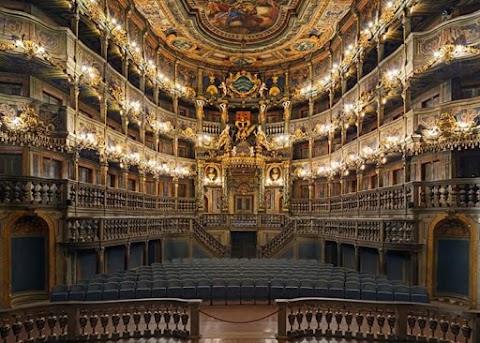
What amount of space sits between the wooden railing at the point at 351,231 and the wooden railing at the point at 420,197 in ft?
2.88

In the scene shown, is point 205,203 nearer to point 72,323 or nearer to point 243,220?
point 243,220

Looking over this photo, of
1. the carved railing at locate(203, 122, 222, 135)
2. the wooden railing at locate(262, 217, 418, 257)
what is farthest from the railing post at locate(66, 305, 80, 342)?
the carved railing at locate(203, 122, 222, 135)

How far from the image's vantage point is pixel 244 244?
2845 centimetres

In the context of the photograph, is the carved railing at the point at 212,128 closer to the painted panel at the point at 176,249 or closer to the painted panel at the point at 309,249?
the painted panel at the point at 176,249

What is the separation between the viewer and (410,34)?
16.0 m

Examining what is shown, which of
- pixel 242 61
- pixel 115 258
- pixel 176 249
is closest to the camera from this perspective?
pixel 115 258

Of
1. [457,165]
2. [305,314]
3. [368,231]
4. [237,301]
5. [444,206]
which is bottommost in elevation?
[237,301]

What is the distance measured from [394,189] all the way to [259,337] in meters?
9.48

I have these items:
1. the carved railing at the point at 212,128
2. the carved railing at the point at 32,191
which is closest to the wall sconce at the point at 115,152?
the carved railing at the point at 32,191

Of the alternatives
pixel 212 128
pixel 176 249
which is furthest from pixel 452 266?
pixel 212 128

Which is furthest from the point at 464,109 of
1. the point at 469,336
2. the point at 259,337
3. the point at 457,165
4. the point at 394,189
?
the point at 259,337

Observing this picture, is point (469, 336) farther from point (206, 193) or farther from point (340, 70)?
point (206, 193)

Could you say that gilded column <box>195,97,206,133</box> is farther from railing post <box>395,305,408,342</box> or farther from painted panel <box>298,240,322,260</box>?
railing post <box>395,305,408,342</box>

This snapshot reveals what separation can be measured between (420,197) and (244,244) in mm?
17080
